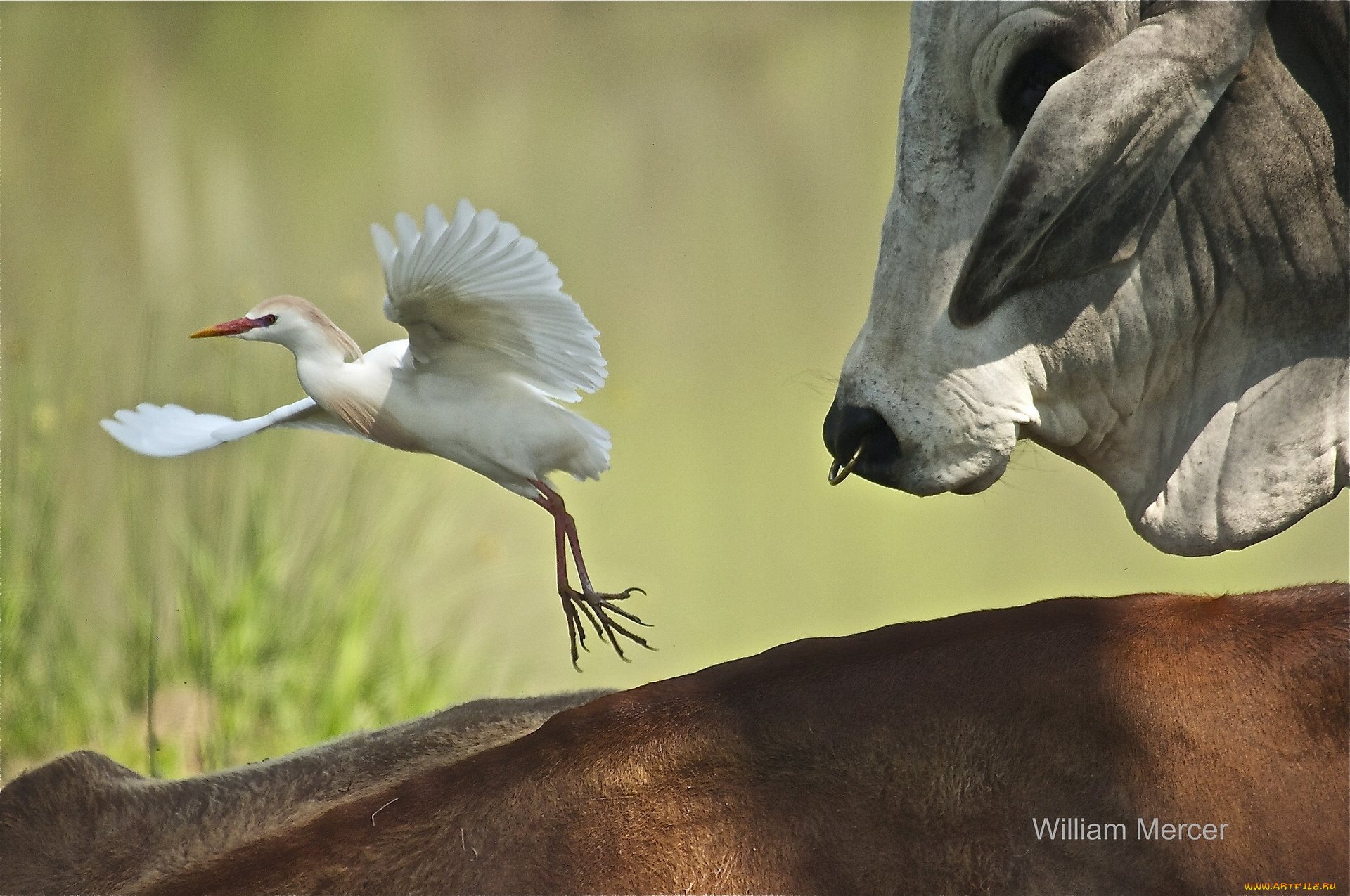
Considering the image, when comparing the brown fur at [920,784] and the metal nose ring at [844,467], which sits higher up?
the metal nose ring at [844,467]

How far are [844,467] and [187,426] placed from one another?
0.75m

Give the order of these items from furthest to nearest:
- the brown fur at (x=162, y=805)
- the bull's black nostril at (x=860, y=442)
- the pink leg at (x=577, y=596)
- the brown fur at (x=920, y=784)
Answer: the pink leg at (x=577, y=596) → the bull's black nostril at (x=860, y=442) → the brown fur at (x=162, y=805) → the brown fur at (x=920, y=784)

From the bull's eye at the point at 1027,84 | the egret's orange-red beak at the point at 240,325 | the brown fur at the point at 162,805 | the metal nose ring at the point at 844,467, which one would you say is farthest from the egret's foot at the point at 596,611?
the bull's eye at the point at 1027,84

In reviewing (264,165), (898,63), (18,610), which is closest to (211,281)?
(264,165)

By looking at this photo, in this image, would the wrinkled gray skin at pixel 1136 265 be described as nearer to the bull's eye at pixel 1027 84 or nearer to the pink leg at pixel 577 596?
the bull's eye at pixel 1027 84

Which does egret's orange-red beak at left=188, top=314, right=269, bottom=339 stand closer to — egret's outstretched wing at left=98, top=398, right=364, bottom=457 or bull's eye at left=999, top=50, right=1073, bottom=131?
egret's outstretched wing at left=98, top=398, right=364, bottom=457

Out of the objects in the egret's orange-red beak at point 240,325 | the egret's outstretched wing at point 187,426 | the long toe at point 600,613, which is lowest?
the long toe at point 600,613

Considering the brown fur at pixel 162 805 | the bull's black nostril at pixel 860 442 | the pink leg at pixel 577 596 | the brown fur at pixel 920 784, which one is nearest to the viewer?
the brown fur at pixel 920 784

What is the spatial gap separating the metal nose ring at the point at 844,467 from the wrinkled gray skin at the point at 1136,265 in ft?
0.08

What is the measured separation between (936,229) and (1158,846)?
572 mm

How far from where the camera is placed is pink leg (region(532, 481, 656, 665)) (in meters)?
1.36

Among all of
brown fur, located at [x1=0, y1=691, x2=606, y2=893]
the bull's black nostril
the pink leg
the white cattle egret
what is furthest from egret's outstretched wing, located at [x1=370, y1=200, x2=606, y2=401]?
brown fur, located at [x1=0, y1=691, x2=606, y2=893]

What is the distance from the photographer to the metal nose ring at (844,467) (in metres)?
1.25

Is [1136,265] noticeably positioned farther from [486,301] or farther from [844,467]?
[486,301]
